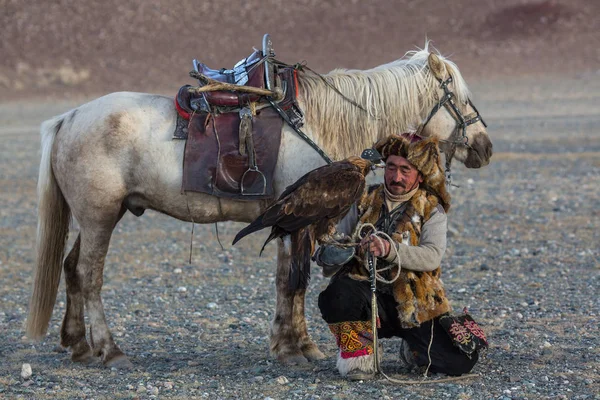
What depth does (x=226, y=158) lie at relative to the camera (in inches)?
225

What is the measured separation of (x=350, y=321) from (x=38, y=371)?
1.94 meters

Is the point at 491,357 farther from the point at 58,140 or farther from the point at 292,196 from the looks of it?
the point at 58,140

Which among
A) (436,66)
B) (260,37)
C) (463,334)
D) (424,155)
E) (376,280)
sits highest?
(260,37)

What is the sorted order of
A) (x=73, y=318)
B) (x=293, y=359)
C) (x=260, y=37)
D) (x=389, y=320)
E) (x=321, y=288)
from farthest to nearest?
(x=260, y=37), (x=321, y=288), (x=73, y=318), (x=293, y=359), (x=389, y=320)

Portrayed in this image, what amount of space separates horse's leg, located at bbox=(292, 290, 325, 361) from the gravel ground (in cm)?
9

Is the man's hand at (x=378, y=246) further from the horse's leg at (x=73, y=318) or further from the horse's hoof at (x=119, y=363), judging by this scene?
the horse's leg at (x=73, y=318)

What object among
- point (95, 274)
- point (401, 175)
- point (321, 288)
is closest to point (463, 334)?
point (401, 175)

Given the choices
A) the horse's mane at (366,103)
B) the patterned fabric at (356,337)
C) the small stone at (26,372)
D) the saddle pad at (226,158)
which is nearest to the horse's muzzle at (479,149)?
the horse's mane at (366,103)

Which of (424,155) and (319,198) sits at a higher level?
(424,155)

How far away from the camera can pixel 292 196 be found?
491cm

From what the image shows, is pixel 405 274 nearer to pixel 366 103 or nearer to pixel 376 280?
pixel 376 280

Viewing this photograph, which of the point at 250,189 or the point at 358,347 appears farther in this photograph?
the point at 250,189

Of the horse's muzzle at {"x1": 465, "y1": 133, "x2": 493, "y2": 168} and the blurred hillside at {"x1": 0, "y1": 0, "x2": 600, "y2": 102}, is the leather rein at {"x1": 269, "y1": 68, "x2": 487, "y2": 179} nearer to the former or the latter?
the horse's muzzle at {"x1": 465, "y1": 133, "x2": 493, "y2": 168}

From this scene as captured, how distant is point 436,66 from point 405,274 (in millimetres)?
1677
